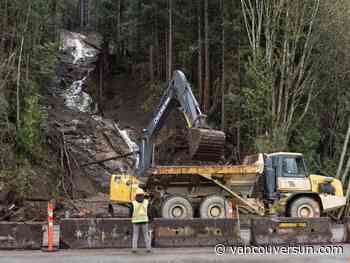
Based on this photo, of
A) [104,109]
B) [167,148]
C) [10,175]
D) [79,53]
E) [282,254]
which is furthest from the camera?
[79,53]

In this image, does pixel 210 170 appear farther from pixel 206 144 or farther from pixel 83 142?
pixel 83 142

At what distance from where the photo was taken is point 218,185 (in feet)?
53.7

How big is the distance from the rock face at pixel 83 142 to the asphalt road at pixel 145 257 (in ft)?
37.6

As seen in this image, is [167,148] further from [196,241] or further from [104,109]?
[196,241]

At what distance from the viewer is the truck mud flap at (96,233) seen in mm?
12969

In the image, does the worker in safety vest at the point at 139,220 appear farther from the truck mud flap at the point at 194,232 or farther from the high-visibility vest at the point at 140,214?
the truck mud flap at the point at 194,232

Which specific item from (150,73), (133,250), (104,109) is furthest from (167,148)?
(133,250)

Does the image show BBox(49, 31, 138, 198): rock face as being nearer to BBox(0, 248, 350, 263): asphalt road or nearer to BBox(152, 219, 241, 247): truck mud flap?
BBox(152, 219, 241, 247): truck mud flap

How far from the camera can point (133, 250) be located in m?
12.3

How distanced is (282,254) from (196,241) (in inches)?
94.9

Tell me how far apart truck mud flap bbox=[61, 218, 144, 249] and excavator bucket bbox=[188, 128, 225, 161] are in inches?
111

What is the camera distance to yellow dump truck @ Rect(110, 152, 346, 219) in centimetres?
1603

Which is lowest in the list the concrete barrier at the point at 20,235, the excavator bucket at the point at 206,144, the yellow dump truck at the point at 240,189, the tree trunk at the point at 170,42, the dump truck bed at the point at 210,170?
the concrete barrier at the point at 20,235
